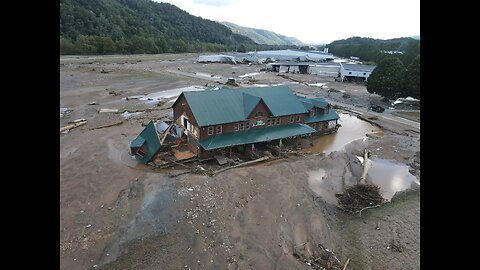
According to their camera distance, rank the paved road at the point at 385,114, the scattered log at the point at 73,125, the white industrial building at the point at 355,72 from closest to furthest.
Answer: the scattered log at the point at 73,125, the paved road at the point at 385,114, the white industrial building at the point at 355,72

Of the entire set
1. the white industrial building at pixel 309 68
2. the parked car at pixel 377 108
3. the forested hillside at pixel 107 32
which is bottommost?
the parked car at pixel 377 108

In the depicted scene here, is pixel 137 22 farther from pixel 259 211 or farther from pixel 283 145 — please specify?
pixel 259 211

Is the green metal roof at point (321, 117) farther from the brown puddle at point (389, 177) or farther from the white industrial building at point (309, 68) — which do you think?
the white industrial building at point (309, 68)

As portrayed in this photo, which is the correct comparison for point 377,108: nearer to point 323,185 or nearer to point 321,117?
point 321,117

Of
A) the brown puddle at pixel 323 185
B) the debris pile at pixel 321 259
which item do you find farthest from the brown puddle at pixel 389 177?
the debris pile at pixel 321 259

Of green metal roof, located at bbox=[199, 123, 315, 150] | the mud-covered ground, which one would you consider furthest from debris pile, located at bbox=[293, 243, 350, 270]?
green metal roof, located at bbox=[199, 123, 315, 150]
